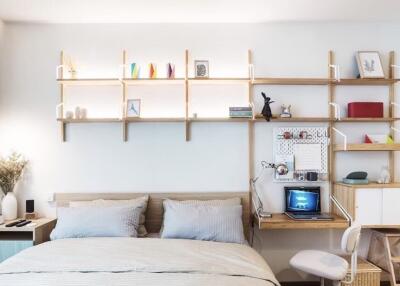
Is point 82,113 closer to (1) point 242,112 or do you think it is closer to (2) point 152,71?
(2) point 152,71

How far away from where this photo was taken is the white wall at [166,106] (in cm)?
298

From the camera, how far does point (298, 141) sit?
9.79 ft

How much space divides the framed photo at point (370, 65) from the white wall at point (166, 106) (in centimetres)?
11

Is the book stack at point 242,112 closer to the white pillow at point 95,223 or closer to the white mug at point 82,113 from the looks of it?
the white pillow at point 95,223

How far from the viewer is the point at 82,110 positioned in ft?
9.59

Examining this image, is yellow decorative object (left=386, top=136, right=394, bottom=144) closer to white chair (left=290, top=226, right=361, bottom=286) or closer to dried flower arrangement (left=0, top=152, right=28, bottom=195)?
white chair (left=290, top=226, right=361, bottom=286)

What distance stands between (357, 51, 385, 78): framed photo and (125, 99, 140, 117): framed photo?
7.02 ft

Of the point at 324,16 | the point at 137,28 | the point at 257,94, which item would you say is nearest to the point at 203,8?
the point at 137,28

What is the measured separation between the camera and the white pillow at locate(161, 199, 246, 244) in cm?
250

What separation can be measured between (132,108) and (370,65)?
232cm

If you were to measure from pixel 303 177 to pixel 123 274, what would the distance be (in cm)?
193

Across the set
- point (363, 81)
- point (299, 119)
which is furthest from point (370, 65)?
point (299, 119)

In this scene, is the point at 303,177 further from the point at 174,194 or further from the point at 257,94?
the point at 174,194

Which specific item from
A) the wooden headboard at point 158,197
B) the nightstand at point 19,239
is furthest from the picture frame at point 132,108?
the nightstand at point 19,239
